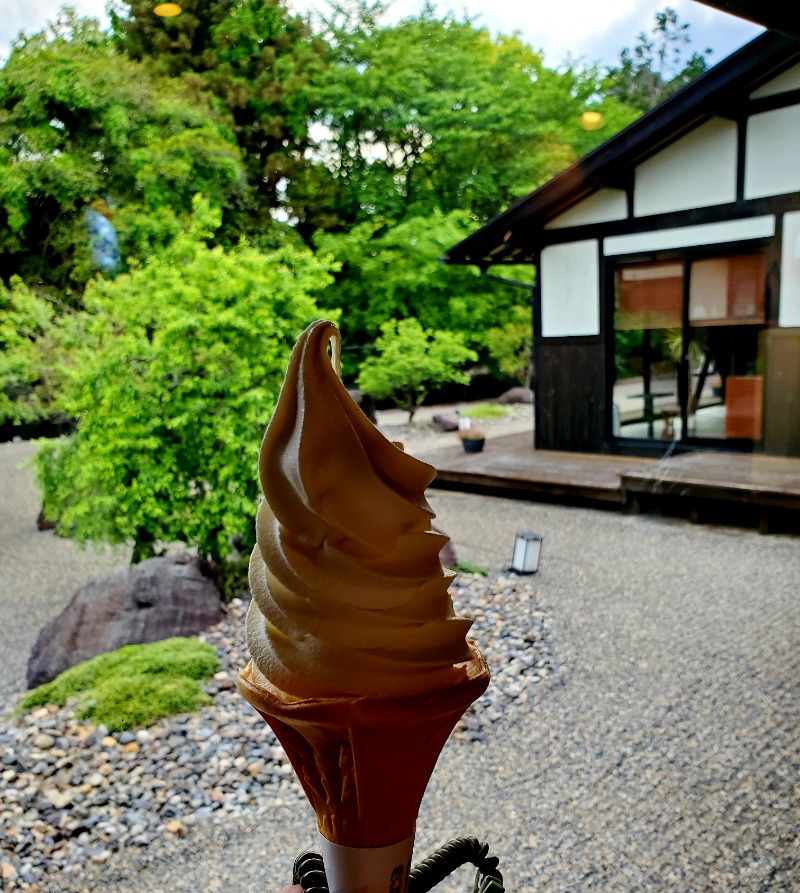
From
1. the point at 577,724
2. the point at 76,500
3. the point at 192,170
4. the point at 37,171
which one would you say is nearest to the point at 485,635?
the point at 577,724

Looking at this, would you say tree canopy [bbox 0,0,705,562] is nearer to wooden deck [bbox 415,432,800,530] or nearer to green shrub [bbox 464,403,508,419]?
green shrub [bbox 464,403,508,419]

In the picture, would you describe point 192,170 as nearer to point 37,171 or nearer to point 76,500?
point 37,171

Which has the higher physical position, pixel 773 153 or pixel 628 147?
pixel 628 147

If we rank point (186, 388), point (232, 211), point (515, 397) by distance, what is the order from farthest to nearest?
1. point (515, 397)
2. point (232, 211)
3. point (186, 388)

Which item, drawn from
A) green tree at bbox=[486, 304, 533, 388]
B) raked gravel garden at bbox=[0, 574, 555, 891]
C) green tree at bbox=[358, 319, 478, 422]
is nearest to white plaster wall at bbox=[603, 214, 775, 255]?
green tree at bbox=[358, 319, 478, 422]

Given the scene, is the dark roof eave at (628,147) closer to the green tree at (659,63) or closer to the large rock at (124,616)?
the green tree at (659,63)

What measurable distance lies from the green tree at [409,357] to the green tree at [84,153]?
87.5 inches

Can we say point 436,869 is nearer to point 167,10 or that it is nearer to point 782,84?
point 782,84

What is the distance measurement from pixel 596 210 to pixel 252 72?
3873mm

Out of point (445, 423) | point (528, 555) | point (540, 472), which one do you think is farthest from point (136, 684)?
point (445, 423)

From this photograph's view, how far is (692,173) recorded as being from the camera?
5727 mm

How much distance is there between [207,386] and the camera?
11.7 ft

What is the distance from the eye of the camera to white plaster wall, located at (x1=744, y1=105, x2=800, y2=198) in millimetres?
5117

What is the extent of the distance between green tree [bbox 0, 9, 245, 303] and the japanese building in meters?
2.58
